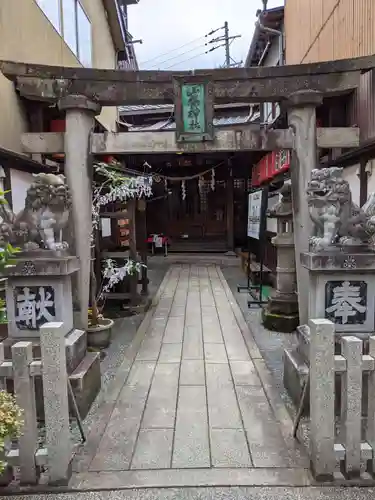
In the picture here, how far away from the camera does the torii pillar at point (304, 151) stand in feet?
17.5

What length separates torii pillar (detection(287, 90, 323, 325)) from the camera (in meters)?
5.33

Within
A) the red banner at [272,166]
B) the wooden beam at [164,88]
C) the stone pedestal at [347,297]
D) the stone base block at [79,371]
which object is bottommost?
the stone base block at [79,371]

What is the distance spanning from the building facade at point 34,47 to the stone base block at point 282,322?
490 cm

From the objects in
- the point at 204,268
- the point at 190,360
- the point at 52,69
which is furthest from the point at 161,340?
the point at 204,268

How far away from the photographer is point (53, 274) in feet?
13.6

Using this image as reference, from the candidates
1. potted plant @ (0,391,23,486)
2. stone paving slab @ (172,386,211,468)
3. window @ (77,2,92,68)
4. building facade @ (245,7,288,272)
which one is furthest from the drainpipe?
potted plant @ (0,391,23,486)

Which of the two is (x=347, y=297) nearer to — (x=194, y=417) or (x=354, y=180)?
(x=194, y=417)

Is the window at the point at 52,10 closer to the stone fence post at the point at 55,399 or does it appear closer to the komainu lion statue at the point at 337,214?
the komainu lion statue at the point at 337,214

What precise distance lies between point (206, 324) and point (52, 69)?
16.8 feet

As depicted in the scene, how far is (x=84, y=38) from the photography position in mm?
10352

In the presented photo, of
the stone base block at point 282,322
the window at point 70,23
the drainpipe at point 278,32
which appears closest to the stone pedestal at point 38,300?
the stone base block at point 282,322

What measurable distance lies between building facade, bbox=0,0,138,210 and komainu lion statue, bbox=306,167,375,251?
13.6 ft

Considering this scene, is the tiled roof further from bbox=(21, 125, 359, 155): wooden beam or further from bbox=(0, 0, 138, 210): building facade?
bbox=(21, 125, 359, 155): wooden beam

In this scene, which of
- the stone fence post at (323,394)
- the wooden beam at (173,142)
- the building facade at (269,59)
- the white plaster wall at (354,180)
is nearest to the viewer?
the stone fence post at (323,394)
